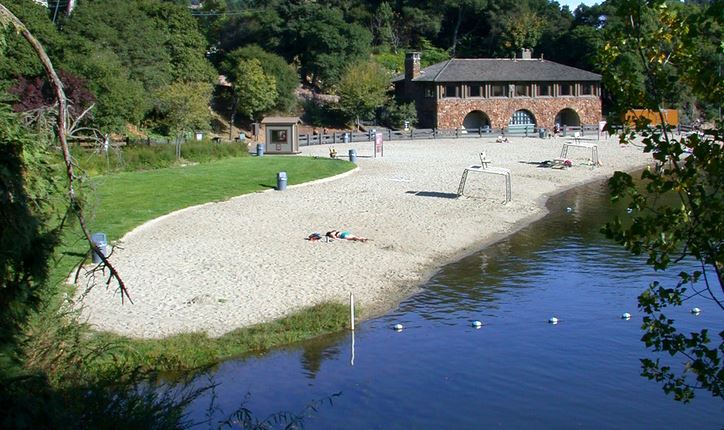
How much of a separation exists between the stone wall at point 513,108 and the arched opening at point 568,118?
57cm

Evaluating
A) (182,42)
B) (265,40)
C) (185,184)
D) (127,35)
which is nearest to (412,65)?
(265,40)

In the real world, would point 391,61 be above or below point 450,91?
above

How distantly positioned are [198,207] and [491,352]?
1818 cm

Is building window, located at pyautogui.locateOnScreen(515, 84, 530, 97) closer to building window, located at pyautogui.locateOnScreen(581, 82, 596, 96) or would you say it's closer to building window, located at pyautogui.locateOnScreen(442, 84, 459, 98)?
building window, located at pyautogui.locateOnScreen(581, 82, 596, 96)

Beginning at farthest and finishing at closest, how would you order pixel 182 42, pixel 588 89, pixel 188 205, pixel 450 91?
pixel 588 89
pixel 450 91
pixel 182 42
pixel 188 205

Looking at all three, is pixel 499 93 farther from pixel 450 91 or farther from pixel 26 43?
pixel 26 43

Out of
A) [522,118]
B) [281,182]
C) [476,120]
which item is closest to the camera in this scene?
[281,182]

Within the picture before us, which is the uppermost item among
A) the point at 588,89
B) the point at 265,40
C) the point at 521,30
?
the point at 521,30

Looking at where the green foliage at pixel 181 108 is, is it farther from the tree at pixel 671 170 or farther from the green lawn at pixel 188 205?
the tree at pixel 671 170

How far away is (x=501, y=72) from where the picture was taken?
259ft

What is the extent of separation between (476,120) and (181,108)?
33454 millimetres

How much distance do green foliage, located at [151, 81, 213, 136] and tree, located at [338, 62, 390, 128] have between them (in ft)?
57.3

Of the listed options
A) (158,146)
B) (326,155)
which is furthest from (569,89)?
(158,146)

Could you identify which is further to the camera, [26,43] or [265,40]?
[265,40]
